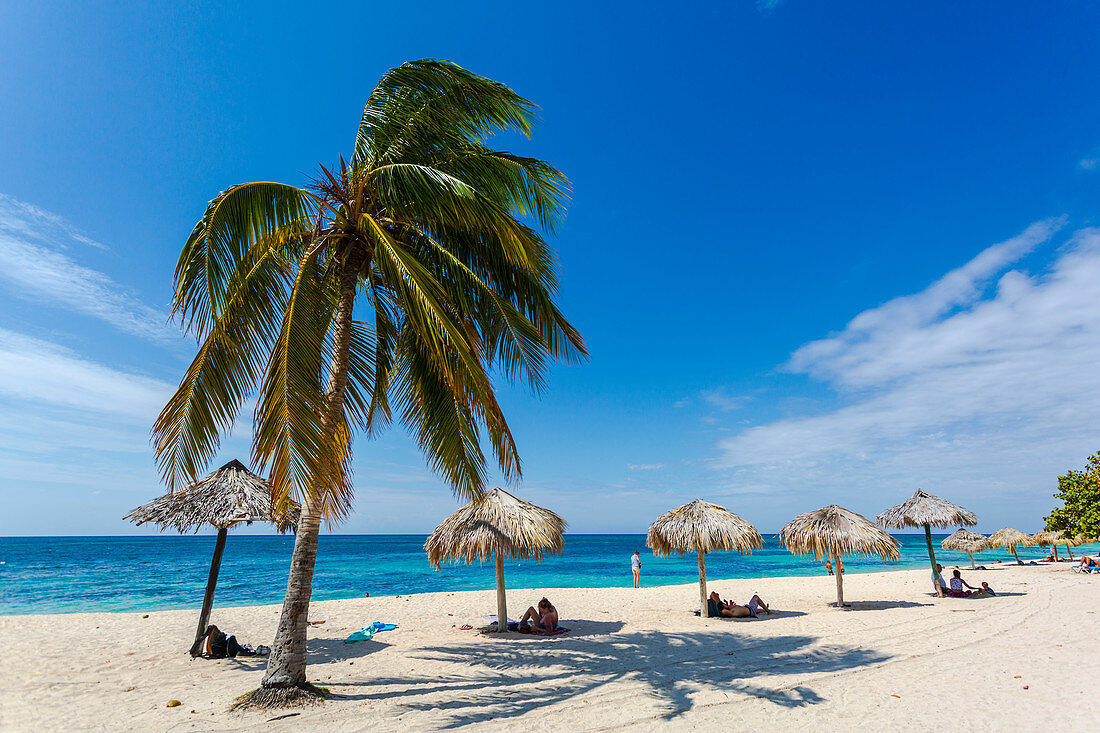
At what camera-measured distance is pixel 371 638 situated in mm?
9188

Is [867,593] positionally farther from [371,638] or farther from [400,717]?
[400,717]

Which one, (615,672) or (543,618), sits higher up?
(543,618)

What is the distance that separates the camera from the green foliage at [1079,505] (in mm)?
17844

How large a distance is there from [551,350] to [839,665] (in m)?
5.69

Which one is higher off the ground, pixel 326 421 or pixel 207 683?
pixel 326 421

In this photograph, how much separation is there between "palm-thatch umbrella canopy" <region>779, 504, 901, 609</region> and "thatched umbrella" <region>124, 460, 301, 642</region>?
11.0m

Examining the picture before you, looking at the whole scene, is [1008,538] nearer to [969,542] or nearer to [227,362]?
[969,542]

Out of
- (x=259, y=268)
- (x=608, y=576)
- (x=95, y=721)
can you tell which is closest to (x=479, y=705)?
(x=95, y=721)

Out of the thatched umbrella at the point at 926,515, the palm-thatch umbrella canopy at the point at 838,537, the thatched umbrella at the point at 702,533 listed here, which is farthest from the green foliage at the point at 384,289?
the thatched umbrella at the point at 926,515

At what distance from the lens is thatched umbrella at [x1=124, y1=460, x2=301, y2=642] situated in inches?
294

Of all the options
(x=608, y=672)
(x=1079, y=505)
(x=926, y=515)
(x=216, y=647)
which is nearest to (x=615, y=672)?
(x=608, y=672)

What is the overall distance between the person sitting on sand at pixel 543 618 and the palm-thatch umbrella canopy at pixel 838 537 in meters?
6.18

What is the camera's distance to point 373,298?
6906 millimetres

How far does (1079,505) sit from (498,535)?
2173cm
